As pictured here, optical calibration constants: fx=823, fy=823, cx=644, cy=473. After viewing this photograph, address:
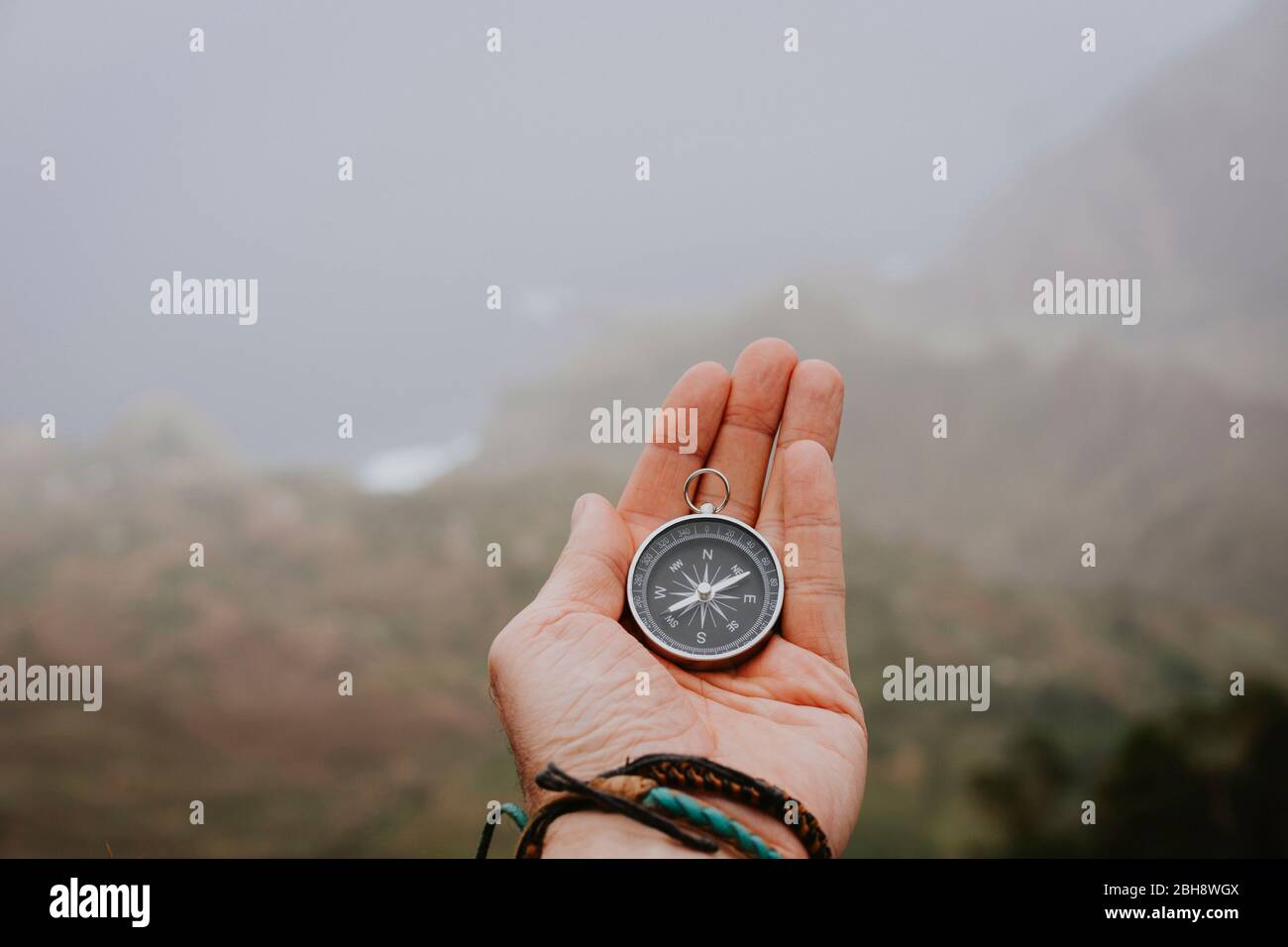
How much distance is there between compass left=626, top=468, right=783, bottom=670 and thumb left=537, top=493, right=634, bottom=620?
0.14ft

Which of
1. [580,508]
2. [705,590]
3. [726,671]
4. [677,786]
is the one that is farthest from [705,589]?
[677,786]

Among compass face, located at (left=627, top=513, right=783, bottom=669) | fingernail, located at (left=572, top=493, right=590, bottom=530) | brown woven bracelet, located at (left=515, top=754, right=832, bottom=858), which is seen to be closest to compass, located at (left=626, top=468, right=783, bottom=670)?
compass face, located at (left=627, top=513, right=783, bottom=669)

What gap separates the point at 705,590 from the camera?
212 centimetres

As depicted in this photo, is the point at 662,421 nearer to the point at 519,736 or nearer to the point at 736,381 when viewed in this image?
the point at 736,381

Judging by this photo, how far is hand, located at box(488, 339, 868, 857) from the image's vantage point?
1717 millimetres

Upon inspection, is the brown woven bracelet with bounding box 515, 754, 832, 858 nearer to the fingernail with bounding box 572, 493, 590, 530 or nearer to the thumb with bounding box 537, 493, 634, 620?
the thumb with bounding box 537, 493, 634, 620

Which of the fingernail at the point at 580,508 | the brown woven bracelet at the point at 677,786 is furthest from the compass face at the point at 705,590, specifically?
the brown woven bracelet at the point at 677,786

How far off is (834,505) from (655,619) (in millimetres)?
551

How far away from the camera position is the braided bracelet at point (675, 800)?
1.49 m

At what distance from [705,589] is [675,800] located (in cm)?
70

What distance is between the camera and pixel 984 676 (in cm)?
435

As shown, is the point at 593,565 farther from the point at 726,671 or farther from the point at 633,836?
the point at 633,836
